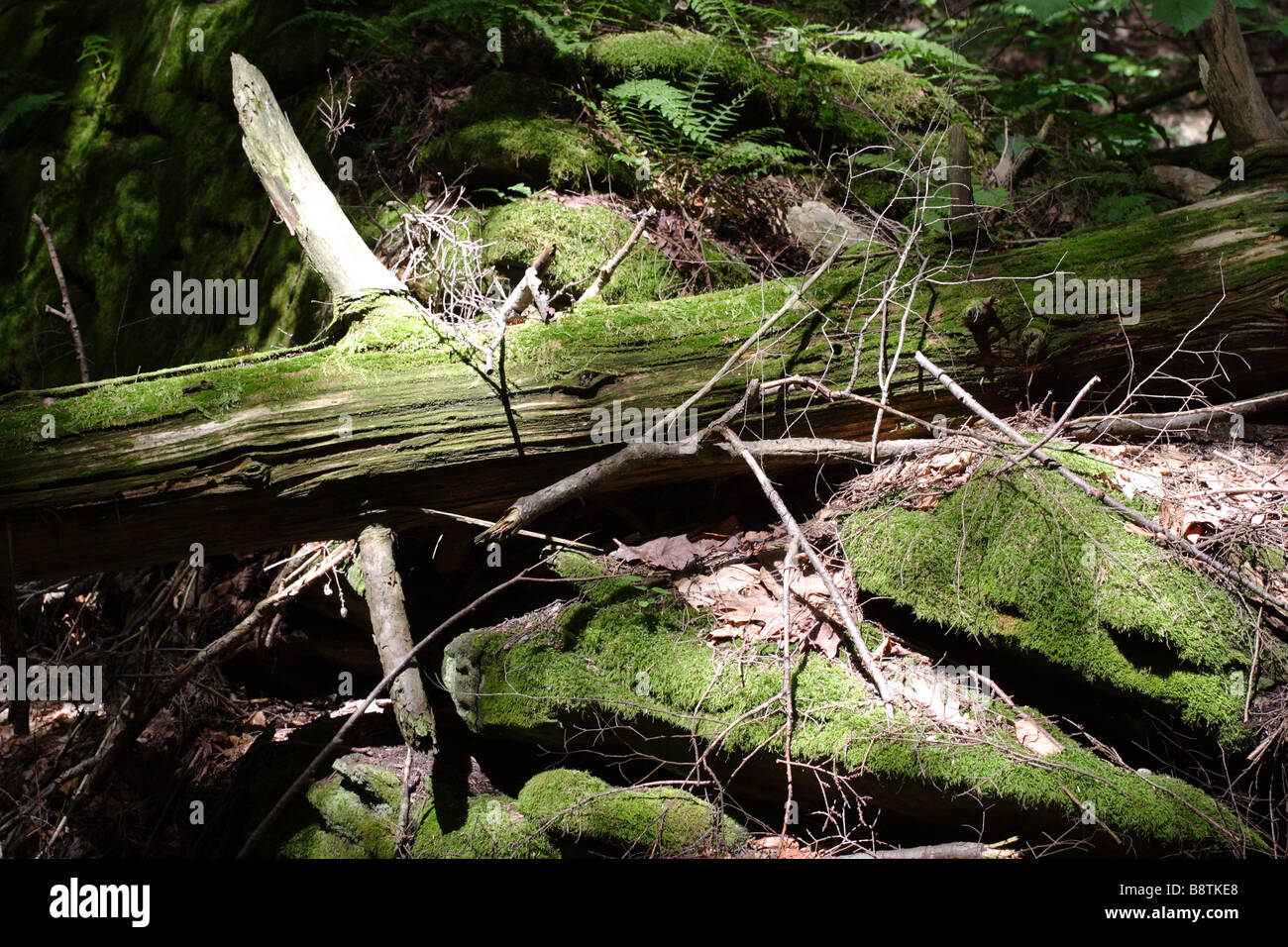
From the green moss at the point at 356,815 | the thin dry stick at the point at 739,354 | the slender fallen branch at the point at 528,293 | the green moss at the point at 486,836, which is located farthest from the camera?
the slender fallen branch at the point at 528,293

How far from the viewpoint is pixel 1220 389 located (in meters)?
4.06

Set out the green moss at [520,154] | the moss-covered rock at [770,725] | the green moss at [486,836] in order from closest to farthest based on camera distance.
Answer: the moss-covered rock at [770,725]
the green moss at [486,836]
the green moss at [520,154]

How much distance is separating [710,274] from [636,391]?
5.90ft

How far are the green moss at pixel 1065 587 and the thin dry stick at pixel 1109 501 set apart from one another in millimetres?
49

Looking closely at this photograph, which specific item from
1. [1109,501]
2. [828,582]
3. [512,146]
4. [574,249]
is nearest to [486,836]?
[828,582]

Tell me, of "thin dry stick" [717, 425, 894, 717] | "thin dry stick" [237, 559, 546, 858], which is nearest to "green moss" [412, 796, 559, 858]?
"thin dry stick" [237, 559, 546, 858]

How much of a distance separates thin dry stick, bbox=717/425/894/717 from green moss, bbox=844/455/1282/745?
30 centimetres

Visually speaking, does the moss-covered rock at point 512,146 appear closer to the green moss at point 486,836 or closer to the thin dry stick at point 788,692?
the thin dry stick at point 788,692

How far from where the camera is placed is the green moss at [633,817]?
122 inches

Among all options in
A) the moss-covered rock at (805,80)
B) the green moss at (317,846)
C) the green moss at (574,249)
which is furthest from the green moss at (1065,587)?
the moss-covered rock at (805,80)

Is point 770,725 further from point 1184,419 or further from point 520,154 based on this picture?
point 520,154

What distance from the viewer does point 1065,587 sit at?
3.21 m
